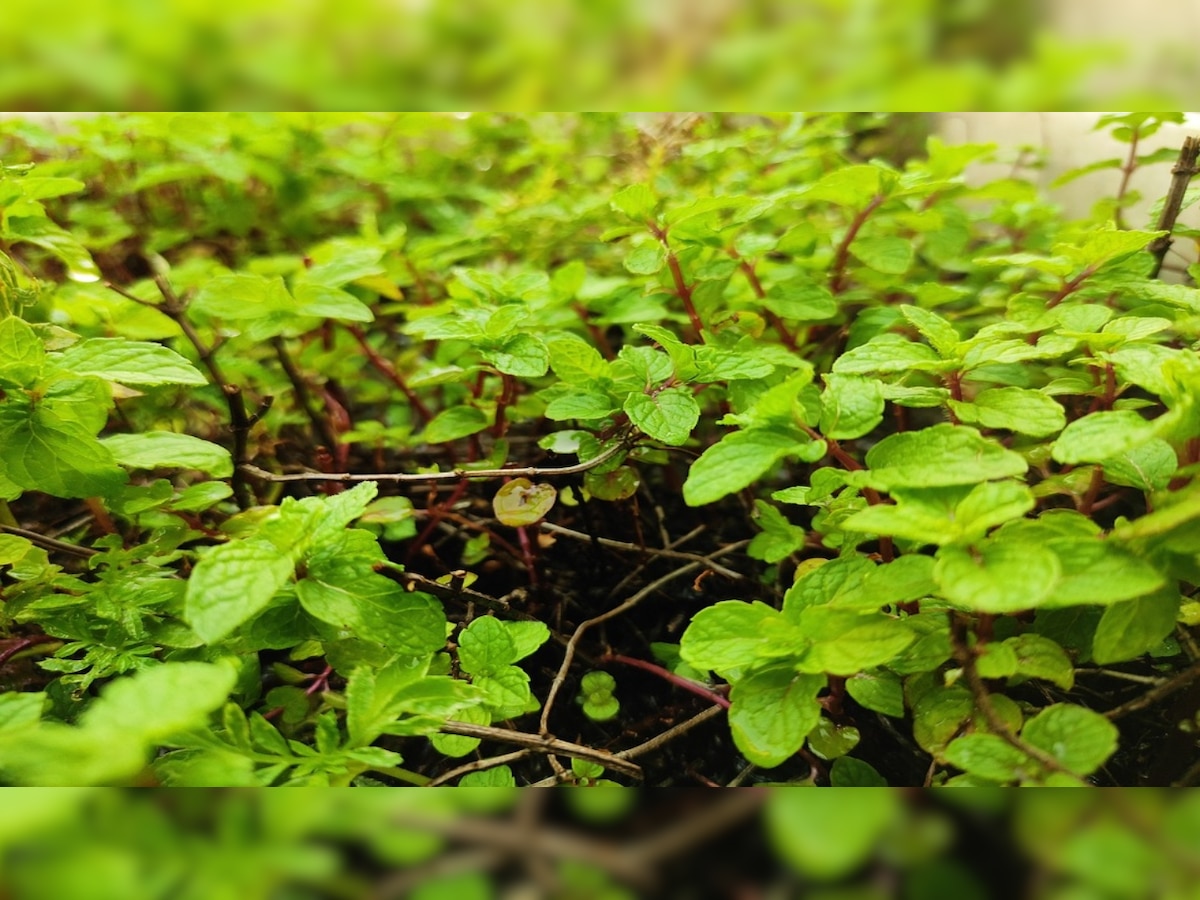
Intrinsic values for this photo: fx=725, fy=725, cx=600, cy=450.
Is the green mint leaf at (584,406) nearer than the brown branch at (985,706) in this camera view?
No

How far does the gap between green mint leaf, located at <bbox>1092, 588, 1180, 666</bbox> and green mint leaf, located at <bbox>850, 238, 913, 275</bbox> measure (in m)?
0.59

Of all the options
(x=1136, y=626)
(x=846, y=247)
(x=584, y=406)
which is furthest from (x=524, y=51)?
(x=1136, y=626)

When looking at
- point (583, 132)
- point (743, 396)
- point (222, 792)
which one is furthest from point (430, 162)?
point (222, 792)

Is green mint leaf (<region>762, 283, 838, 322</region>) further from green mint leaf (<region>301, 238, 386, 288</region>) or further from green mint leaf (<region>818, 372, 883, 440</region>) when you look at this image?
green mint leaf (<region>301, 238, 386, 288</region>)

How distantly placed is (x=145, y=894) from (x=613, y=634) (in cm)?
63

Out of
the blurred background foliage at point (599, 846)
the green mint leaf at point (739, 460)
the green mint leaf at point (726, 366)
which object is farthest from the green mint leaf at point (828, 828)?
the green mint leaf at point (726, 366)

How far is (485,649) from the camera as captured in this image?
0.70 metres

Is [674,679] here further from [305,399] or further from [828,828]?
[305,399]

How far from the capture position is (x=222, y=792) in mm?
464

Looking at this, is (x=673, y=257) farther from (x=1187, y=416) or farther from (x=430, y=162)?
(x=430, y=162)

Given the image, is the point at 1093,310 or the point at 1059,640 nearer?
the point at 1059,640

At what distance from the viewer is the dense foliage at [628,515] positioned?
1.82ft

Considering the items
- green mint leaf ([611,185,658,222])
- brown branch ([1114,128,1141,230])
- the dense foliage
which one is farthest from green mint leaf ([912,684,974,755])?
brown branch ([1114,128,1141,230])

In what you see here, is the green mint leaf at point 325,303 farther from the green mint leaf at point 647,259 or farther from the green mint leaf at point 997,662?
the green mint leaf at point 997,662
